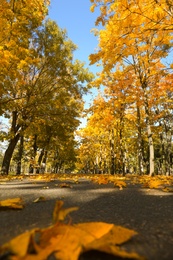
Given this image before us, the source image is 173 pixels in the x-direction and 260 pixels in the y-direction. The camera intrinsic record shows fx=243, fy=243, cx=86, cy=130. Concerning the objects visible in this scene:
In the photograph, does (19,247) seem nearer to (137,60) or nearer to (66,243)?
(66,243)

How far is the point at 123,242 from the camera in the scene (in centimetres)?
125

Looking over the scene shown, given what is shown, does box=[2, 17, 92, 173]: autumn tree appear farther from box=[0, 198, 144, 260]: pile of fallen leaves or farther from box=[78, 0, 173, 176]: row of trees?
box=[0, 198, 144, 260]: pile of fallen leaves

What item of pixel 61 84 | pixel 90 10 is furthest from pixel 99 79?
pixel 90 10

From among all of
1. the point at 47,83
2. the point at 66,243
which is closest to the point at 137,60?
the point at 47,83

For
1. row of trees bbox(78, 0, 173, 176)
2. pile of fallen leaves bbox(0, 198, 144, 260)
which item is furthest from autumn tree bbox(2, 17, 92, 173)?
pile of fallen leaves bbox(0, 198, 144, 260)

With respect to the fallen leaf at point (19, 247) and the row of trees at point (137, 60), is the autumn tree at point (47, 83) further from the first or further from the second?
the fallen leaf at point (19, 247)

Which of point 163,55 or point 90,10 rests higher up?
point 163,55

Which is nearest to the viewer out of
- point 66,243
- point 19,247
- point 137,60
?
point 19,247

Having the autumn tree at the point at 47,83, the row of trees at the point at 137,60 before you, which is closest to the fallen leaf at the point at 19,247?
the row of trees at the point at 137,60

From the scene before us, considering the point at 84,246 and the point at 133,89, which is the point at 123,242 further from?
the point at 133,89

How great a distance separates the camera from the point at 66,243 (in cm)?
105

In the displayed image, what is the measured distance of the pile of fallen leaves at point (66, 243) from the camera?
93 cm

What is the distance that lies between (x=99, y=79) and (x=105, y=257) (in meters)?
13.1

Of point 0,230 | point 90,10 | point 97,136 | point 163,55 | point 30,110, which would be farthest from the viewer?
point 97,136
